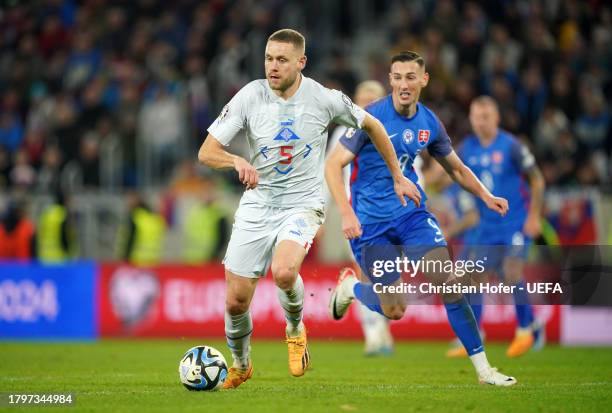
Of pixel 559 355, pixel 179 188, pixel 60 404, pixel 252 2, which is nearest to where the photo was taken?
pixel 60 404

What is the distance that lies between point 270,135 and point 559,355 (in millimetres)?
6130

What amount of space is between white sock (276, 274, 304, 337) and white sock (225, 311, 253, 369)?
0.99 ft

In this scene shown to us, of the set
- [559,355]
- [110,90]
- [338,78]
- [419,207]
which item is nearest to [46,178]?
[110,90]

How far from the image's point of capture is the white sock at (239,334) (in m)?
8.52

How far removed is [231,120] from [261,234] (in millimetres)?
911

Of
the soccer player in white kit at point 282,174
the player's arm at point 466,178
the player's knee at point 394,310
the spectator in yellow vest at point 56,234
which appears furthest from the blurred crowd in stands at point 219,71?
the soccer player in white kit at point 282,174

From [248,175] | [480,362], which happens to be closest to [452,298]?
[480,362]

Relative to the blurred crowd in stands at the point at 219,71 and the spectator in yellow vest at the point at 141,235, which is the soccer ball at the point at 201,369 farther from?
the blurred crowd in stands at the point at 219,71

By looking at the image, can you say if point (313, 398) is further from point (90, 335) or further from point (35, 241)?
point (35, 241)

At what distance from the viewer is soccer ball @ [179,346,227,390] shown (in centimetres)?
824

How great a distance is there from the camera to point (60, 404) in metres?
7.57

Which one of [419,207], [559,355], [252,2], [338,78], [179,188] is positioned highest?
[252,2]

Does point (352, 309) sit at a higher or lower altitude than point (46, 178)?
lower

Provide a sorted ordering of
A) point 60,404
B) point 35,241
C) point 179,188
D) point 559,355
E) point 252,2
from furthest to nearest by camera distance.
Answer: point 252,2
point 179,188
point 35,241
point 559,355
point 60,404
